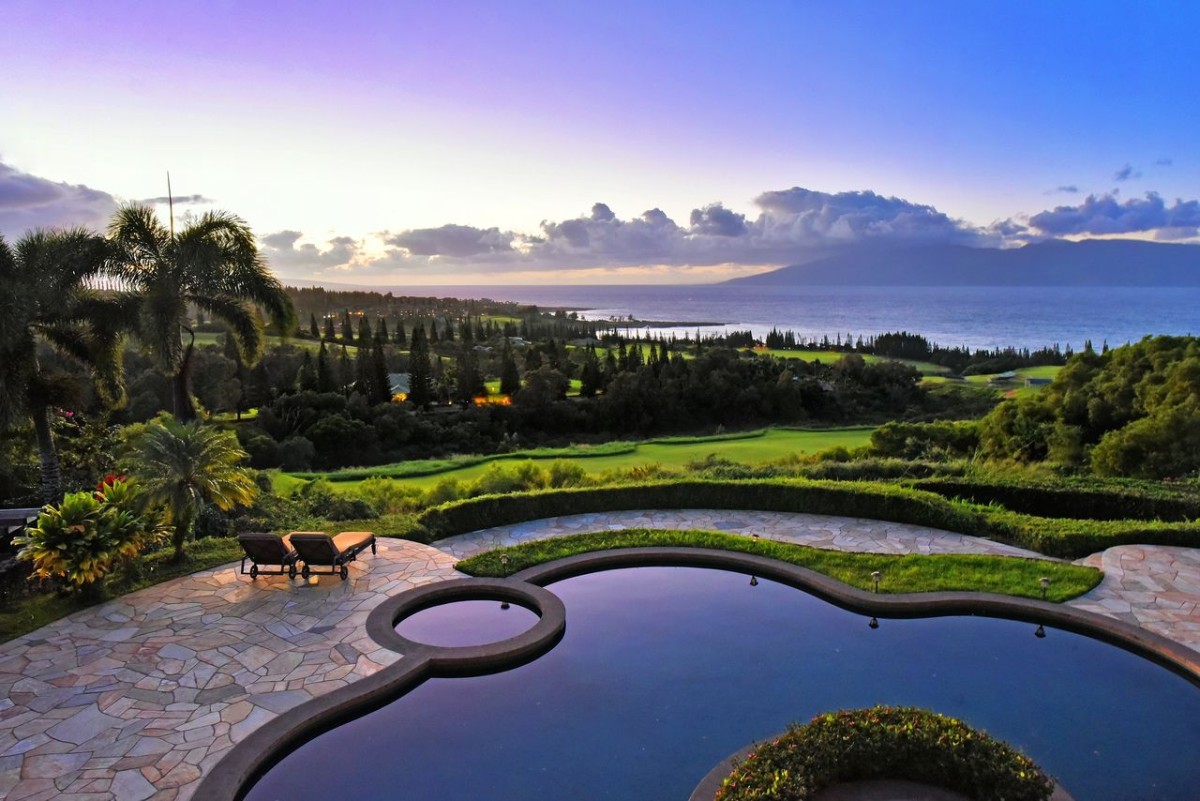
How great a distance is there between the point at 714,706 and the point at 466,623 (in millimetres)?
3173

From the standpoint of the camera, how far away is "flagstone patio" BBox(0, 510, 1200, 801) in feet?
17.9

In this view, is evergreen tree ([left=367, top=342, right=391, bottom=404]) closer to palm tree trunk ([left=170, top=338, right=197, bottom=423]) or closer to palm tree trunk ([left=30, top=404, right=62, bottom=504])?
palm tree trunk ([left=170, top=338, right=197, bottom=423])

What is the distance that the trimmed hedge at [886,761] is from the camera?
16.1ft

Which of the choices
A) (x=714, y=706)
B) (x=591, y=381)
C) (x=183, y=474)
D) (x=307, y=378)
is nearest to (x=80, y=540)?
(x=183, y=474)

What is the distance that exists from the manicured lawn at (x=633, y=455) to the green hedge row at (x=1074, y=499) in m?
6.30

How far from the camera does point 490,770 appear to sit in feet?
18.3

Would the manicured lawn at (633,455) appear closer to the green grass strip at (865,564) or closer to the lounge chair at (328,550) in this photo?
the lounge chair at (328,550)

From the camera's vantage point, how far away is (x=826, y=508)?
1211cm

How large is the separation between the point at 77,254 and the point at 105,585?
631cm

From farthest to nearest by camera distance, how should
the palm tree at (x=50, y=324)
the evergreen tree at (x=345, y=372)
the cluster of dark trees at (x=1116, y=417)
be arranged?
the evergreen tree at (x=345, y=372) → the cluster of dark trees at (x=1116, y=417) → the palm tree at (x=50, y=324)

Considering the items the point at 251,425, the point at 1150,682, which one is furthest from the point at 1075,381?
the point at 251,425

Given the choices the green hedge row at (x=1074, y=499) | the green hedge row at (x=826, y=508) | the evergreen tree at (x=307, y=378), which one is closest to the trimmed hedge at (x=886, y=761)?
the green hedge row at (x=826, y=508)

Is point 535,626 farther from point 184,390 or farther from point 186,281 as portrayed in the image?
point 186,281

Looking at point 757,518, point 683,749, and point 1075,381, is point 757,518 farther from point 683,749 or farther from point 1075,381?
point 1075,381
